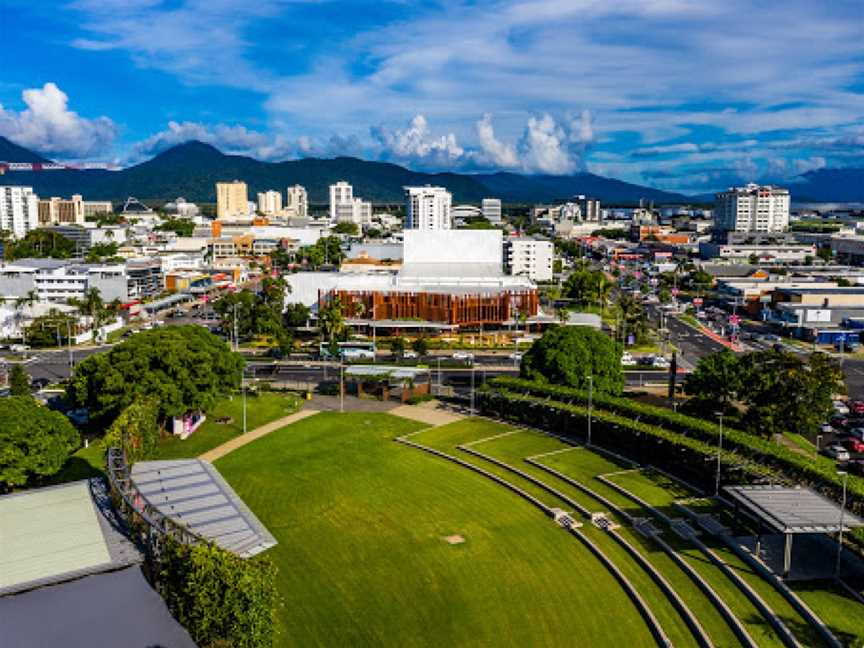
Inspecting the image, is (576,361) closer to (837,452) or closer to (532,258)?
(837,452)

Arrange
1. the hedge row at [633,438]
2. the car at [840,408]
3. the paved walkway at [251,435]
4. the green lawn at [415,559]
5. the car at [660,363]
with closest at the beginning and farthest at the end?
the green lawn at [415,559] < the hedge row at [633,438] < the paved walkway at [251,435] < the car at [840,408] < the car at [660,363]

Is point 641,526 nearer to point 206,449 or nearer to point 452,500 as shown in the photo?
point 452,500

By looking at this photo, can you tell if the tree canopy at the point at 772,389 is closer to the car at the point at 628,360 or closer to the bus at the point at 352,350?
the car at the point at 628,360

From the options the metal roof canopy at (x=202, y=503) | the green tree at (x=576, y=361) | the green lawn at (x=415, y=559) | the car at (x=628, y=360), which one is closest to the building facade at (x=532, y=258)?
the car at (x=628, y=360)

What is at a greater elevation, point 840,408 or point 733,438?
point 733,438

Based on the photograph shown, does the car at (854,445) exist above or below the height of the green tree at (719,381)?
below

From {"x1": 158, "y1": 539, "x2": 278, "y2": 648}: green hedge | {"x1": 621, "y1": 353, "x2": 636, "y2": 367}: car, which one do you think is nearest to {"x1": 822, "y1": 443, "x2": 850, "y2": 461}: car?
{"x1": 621, "y1": 353, "x2": 636, "y2": 367}: car

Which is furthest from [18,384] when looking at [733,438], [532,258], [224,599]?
[532,258]
